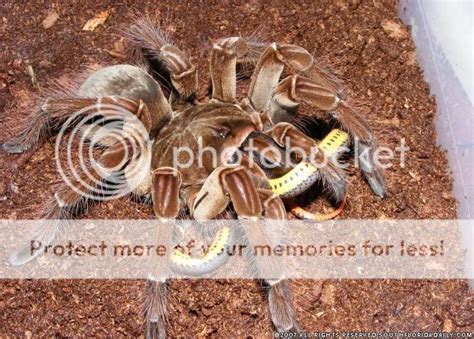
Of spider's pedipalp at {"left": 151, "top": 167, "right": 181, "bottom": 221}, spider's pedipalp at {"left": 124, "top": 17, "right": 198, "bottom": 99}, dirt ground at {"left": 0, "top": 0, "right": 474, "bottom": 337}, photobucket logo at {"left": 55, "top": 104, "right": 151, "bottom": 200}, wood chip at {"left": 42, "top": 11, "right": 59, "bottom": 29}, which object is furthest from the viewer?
wood chip at {"left": 42, "top": 11, "right": 59, "bottom": 29}

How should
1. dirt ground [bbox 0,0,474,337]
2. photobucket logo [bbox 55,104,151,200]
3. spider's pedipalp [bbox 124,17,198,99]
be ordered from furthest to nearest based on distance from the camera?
spider's pedipalp [bbox 124,17,198,99], dirt ground [bbox 0,0,474,337], photobucket logo [bbox 55,104,151,200]

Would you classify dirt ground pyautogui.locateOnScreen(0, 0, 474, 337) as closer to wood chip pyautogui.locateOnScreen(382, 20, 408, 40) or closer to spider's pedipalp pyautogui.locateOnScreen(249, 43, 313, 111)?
wood chip pyautogui.locateOnScreen(382, 20, 408, 40)

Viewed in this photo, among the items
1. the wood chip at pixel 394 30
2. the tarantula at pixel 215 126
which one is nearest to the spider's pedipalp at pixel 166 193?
the tarantula at pixel 215 126

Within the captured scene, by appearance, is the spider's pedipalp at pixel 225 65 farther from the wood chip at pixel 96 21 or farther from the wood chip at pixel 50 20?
the wood chip at pixel 50 20

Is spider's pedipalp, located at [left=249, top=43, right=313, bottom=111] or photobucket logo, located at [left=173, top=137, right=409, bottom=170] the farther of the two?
spider's pedipalp, located at [left=249, top=43, right=313, bottom=111]

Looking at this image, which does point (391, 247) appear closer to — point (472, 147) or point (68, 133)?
point (472, 147)

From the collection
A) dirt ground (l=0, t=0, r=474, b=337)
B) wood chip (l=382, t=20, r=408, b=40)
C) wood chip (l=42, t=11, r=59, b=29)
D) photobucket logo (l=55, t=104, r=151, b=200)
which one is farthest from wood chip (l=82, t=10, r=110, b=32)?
wood chip (l=382, t=20, r=408, b=40)

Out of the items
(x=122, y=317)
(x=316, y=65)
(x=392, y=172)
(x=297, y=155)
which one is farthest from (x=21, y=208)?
(x=392, y=172)
